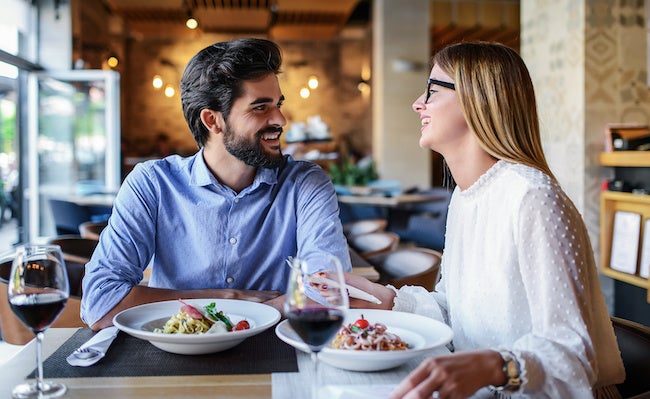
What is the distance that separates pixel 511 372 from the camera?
3.82 ft

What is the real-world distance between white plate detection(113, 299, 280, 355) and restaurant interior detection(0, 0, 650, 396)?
730 millimetres

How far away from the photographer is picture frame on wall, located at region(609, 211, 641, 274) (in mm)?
4379

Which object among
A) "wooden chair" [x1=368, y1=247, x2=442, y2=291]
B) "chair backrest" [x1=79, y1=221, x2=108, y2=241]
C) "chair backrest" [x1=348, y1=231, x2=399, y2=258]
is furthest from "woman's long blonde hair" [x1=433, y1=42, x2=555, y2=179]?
"chair backrest" [x1=79, y1=221, x2=108, y2=241]

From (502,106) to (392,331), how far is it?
0.58m

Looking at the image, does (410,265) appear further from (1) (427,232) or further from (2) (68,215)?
(2) (68,215)

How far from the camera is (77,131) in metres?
8.62

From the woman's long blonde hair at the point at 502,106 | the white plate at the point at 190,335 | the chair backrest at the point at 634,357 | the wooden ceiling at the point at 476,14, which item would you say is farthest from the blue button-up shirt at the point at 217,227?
the wooden ceiling at the point at 476,14

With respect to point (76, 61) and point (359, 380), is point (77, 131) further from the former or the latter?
point (359, 380)

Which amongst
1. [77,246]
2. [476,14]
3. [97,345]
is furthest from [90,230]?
[476,14]

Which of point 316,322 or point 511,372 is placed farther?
point 511,372

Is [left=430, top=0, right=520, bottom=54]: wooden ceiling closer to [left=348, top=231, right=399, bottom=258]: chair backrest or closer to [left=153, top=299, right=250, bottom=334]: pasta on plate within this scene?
[left=348, top=231, right=399, bottom=258]: chair backrest

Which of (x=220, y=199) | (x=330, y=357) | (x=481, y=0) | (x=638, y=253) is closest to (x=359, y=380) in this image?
(x=330, y=357)

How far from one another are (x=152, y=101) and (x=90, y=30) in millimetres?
4814

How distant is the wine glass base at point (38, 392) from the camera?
3.81 ft
